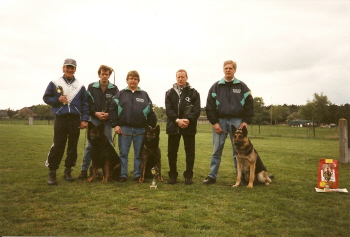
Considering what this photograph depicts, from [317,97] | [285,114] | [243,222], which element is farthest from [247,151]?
[285,114]

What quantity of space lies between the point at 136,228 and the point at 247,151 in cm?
311

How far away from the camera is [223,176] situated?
704 cm

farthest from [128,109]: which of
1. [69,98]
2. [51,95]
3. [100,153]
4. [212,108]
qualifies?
[212,108]

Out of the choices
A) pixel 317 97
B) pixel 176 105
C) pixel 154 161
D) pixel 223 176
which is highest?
pixel 317 97

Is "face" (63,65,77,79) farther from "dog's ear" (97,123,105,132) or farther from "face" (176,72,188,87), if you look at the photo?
"face" (176,72,188,87)

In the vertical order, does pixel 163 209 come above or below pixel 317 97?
below

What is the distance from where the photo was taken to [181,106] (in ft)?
19.0

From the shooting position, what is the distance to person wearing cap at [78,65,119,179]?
630 cm

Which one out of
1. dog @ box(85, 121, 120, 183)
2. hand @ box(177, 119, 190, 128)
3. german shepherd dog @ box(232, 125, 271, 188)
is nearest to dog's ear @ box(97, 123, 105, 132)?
dog @ box(85, 121, 120, 183)

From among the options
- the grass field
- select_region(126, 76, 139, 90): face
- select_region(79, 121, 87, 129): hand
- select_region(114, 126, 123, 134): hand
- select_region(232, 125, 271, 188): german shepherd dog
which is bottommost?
the grass field

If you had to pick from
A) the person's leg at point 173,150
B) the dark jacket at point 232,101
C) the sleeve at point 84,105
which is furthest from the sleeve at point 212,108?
the sleeve at point 84,105

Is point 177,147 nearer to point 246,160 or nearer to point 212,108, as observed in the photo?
point 212,108

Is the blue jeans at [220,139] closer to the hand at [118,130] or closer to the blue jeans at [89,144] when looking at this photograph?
the hand at [118,130]

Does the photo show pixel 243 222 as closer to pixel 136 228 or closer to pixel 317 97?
pixel 136 228
